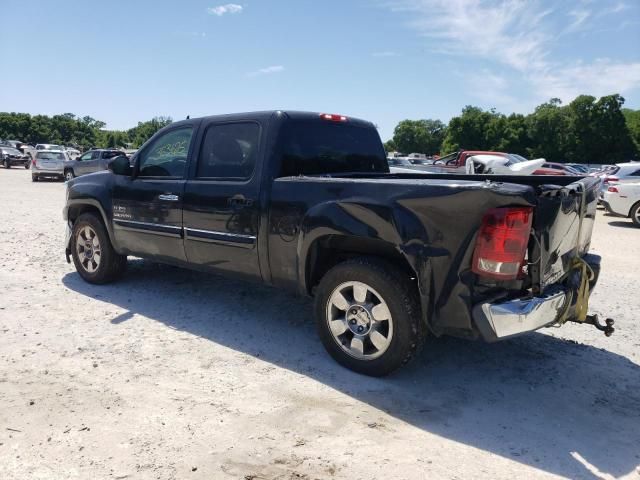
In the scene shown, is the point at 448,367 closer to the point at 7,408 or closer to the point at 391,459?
the point at 391,459

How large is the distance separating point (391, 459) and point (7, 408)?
93.3 inches

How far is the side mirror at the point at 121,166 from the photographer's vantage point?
5245 mm

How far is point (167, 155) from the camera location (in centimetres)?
516

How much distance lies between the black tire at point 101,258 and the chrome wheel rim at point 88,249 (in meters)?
0.02

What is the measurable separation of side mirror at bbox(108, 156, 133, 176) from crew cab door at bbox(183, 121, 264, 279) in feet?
3.03

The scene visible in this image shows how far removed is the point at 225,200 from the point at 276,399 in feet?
5.99

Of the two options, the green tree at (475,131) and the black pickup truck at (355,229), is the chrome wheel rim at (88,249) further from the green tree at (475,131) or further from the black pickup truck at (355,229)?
the green tree at (475,131)

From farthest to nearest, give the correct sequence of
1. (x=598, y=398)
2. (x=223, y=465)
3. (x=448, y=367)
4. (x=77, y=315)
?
(x=77, y=315) < (x=448, y=367) < (x=598, y=398) < (x=223, y=465)

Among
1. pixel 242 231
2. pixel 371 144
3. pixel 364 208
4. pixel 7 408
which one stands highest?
pixel 371 144

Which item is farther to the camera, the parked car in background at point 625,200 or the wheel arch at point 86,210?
the parked car in background at point 625,200

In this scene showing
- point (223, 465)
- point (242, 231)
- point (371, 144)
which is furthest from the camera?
point (371, 144)

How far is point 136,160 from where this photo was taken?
17.7ft

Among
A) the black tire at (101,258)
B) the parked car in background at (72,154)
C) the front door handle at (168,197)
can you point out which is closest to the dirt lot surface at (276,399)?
the black tire at (101,258)

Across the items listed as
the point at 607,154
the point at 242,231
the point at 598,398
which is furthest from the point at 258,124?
the point at 607,154
